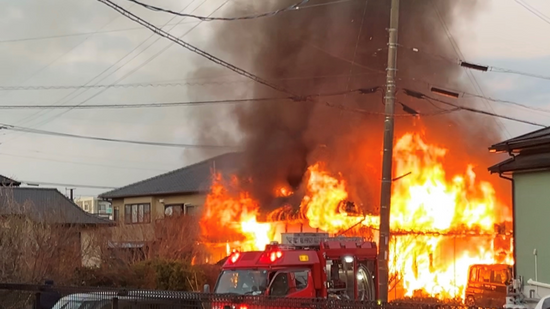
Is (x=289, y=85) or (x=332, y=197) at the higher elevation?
(x=289, y=85)

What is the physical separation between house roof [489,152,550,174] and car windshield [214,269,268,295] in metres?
6.14

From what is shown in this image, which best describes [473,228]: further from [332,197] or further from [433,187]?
[332,197]

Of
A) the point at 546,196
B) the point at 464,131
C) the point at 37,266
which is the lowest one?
the point at 37,266

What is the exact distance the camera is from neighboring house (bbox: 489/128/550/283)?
13.9 metres

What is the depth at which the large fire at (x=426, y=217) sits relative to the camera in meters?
25.7

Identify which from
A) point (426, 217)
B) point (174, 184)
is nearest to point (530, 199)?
point (426, 217)

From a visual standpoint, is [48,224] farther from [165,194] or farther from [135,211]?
[135,211]

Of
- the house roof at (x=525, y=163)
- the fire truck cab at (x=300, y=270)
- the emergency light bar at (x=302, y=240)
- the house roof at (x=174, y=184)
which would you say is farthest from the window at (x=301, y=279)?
the house roof at (x=174, y=184)

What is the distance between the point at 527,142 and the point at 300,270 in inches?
227

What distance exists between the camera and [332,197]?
26891mm

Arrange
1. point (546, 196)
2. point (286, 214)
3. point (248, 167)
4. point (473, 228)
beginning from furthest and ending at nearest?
point (248, 167), point (286, 214), point (473, 228), point (546, 196)

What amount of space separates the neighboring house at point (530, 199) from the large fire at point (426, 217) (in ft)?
33.7

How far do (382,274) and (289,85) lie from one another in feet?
49.0

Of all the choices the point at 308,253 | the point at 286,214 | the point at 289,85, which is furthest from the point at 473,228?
the point at 308,253
